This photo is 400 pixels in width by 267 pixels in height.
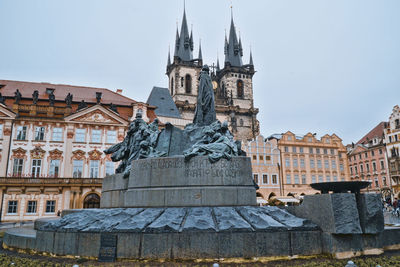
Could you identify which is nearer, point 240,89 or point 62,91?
point 62,91

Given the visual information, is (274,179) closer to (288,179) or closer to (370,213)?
(288,179)

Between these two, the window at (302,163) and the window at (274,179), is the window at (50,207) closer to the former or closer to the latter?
the window at (274,179)

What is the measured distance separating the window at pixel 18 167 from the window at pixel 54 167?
9.25ft

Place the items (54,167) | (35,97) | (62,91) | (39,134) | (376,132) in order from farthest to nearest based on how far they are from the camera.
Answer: (376,132)
(62,91)
(35,97)
(39,134)
(54,167)

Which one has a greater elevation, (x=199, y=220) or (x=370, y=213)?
(x=370, y=213)

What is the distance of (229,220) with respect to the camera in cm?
712

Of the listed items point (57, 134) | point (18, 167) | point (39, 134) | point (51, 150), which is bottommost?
point (18, 167)

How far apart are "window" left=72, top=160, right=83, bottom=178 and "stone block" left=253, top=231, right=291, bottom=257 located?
31154mm

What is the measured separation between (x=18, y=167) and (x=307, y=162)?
42.1 meters

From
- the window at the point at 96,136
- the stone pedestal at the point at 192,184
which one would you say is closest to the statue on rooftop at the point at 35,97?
the window at the point at 96,136

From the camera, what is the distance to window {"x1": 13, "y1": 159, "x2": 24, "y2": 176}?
3259cm

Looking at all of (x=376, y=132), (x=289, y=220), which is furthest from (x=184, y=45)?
(x=289, y=220)

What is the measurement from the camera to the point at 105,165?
35.1 m

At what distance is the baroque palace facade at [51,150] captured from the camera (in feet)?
104
